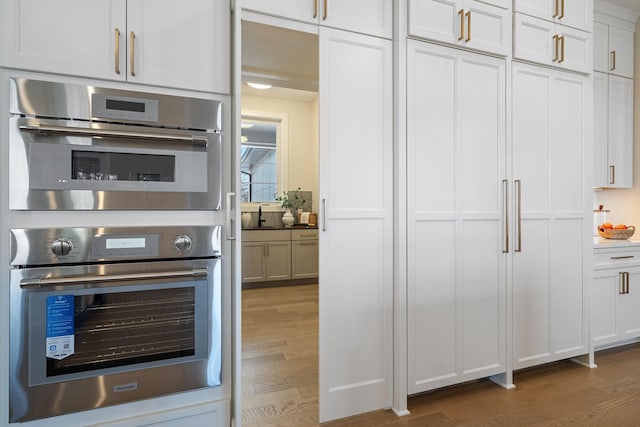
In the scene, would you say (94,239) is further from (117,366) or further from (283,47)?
(283,47)

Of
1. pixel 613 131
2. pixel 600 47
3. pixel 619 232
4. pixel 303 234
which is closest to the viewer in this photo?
pixel 619 232

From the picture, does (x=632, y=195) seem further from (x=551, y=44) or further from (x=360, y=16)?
(x=360, y=16)

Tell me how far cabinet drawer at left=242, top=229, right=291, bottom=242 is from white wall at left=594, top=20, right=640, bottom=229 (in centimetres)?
368

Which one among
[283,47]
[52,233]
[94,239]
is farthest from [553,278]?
[52,233]

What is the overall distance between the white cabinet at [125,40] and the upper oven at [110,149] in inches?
3.7

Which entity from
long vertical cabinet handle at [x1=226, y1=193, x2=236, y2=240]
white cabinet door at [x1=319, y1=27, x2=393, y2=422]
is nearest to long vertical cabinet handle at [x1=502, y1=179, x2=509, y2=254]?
white cabinet door at [x1=319, y1=27, x2=393, y2=422]

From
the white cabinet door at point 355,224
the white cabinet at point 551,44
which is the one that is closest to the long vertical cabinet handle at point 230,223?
the white cabinet door at point 355,224

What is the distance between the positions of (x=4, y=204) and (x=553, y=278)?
311 cm

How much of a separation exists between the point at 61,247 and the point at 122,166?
1.34 feet

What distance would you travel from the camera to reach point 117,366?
4.75 ft

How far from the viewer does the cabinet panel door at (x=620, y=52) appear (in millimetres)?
3085

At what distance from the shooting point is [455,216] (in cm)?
205

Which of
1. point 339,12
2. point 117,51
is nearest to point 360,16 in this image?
point 339,12

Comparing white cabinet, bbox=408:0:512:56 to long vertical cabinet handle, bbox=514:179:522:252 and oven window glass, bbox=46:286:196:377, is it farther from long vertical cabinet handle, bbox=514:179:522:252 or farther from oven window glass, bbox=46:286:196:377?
oven window glass, bbox=46:286:196:377
